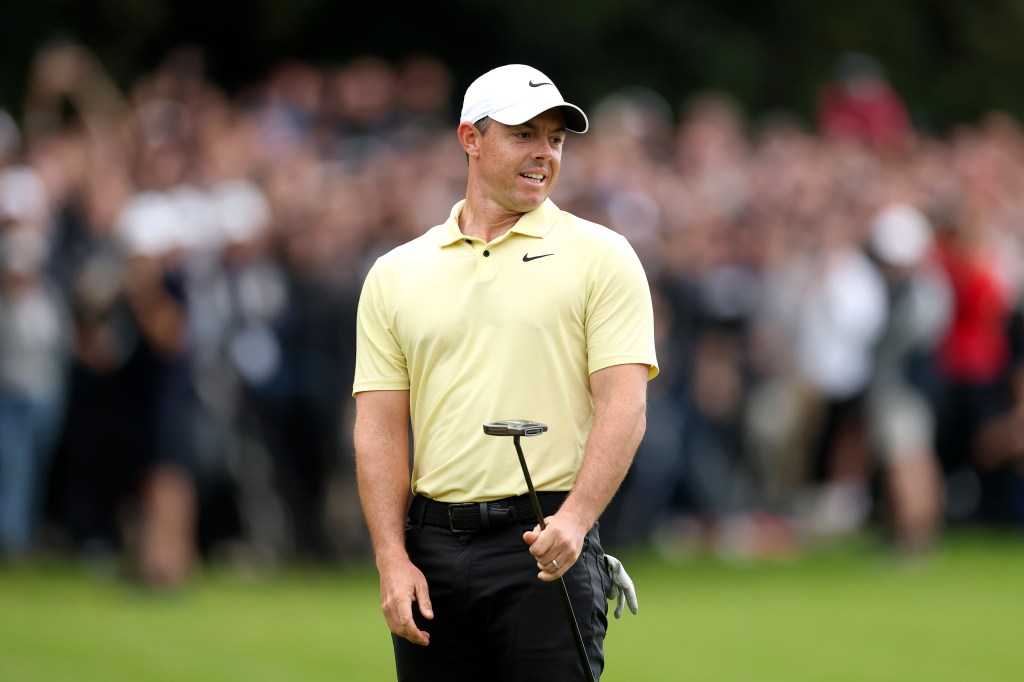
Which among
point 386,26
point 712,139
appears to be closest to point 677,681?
point 712,139

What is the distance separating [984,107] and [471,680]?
20088mm

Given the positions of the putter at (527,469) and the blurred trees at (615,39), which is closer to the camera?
the putter at (527,469)

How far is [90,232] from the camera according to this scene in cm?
1352

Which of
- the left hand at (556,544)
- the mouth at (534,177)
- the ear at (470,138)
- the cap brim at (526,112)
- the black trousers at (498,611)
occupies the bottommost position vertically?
the black trousers at (498,611)

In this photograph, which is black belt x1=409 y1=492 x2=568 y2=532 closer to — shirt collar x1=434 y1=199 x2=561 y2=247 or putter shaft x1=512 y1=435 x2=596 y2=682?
putter shaft x1=512 y1=435 x2=596 y2=682

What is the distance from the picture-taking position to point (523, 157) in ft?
18.1

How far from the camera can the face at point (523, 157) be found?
5.52 metres

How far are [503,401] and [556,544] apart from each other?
1.70 ft

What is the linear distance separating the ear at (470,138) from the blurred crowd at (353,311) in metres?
7.25

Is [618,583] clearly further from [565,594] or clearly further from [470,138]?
[470,138]

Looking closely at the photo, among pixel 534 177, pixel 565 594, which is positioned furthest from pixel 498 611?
pixel 534 177

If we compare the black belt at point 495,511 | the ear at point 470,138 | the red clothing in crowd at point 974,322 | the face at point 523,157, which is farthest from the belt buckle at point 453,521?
the red clothing in crowd at point 974,322

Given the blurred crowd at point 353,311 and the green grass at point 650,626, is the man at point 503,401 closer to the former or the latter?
the green grass at point 650,626

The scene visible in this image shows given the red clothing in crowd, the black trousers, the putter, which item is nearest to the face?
the putter
